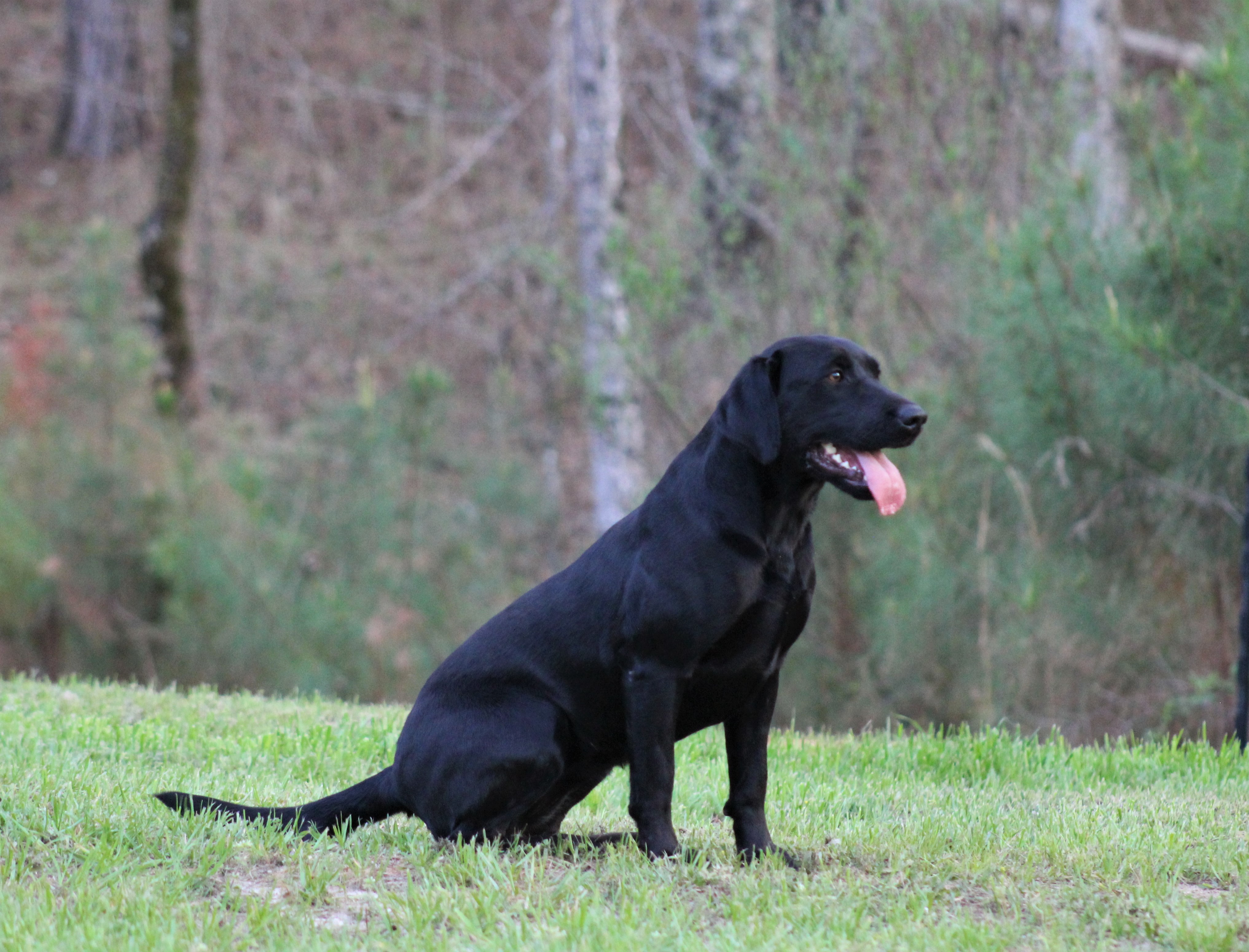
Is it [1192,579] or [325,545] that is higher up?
[1192,579]

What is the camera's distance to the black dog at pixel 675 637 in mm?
3607

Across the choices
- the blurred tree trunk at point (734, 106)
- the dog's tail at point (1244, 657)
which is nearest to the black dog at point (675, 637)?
the dog's tail at point (1244, 657)

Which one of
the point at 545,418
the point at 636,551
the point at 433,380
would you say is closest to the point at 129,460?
the point at 433,380

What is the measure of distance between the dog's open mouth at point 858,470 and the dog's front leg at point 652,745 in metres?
0.66

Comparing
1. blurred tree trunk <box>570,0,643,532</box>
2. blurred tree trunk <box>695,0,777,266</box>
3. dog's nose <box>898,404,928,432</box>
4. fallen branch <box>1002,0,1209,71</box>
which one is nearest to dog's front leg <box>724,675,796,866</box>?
dog's nose <box>898,404,928,432</box>

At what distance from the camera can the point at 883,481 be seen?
11.9 ft

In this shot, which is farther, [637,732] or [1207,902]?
[637,732]

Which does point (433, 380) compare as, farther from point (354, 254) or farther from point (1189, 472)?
point (354, 254)

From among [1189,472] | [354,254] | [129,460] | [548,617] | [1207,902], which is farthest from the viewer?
[354,254]

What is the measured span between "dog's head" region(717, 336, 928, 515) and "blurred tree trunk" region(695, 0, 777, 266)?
18.0 feet

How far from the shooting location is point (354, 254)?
765 inches

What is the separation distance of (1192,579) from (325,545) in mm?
6935

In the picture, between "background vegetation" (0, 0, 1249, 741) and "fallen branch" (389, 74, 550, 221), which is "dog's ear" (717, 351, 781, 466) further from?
"fallen branch" (389, 74, 550, 221)

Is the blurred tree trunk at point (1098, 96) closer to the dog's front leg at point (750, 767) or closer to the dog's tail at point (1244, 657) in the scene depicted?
the dog's tail at point (1244, 657)
